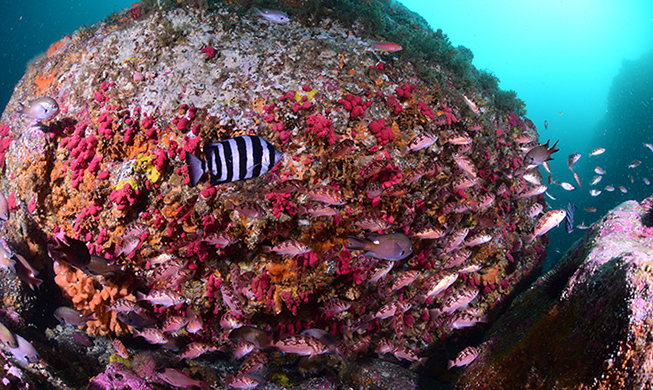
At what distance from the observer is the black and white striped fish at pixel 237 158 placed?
2.71 metres

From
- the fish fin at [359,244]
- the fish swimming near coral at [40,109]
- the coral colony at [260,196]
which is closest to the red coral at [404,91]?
the coral colony at [260,196]

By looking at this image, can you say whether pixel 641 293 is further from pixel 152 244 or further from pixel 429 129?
pixel 152 244

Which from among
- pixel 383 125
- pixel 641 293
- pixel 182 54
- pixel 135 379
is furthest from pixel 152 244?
pixel 641 293

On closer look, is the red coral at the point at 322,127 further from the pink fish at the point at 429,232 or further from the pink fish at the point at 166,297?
the pink fish at the point at 166,297

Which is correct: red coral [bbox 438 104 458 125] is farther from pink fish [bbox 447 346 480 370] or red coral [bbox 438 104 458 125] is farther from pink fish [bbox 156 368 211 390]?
pink fish [bbox 156 368 211 390]

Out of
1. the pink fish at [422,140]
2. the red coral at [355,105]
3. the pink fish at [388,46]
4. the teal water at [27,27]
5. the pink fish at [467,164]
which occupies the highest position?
the pink fish at [388,46]

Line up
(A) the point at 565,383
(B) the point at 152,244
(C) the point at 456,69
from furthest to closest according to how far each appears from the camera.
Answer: (C) the point at 456,69, (B) the point at 152,244, (A) the point at 565,383

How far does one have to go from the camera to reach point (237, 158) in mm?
2738

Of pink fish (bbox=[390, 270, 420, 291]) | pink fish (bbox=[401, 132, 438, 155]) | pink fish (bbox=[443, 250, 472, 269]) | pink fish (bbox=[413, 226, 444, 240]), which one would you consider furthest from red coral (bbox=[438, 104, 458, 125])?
pink fish (bbox=[390, 270, 420, 291])

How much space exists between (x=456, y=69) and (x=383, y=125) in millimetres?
3796

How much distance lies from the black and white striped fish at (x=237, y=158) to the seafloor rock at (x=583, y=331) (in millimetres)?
3831

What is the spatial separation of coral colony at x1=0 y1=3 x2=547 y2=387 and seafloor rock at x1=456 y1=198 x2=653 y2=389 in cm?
73

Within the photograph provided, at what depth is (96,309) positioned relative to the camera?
484cm

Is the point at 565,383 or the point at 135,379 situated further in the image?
the point at 135,379
